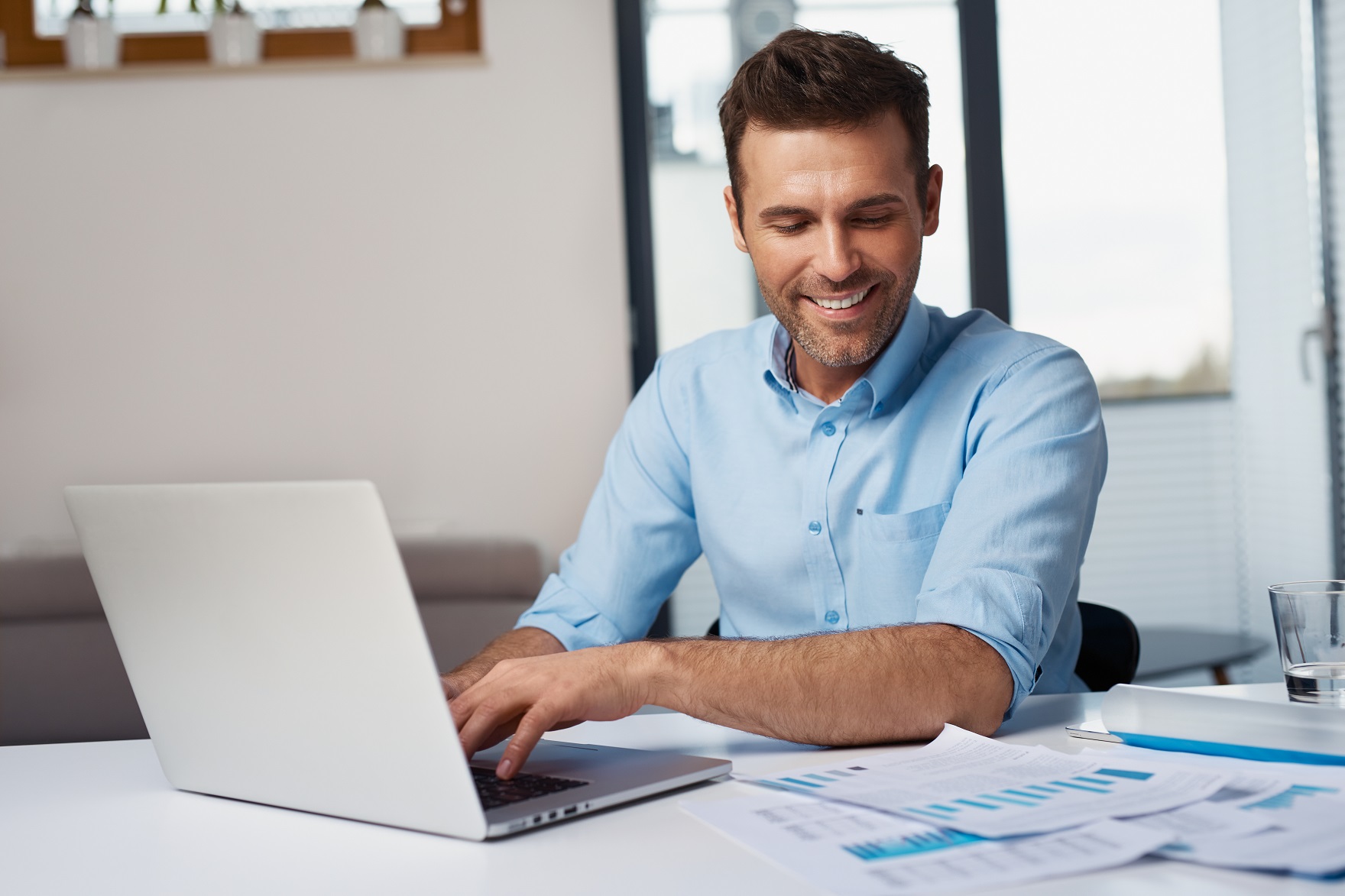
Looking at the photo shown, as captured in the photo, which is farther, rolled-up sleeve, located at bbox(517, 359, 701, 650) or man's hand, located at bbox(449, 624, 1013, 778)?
rolled-up sleeve, located at bbox(517, 359, 701, 650)

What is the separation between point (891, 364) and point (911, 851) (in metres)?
0.82

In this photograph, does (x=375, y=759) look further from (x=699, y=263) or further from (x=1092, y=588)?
(x=1092, y=588)

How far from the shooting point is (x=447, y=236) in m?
3.18

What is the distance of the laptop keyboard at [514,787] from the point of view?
779 millimetres

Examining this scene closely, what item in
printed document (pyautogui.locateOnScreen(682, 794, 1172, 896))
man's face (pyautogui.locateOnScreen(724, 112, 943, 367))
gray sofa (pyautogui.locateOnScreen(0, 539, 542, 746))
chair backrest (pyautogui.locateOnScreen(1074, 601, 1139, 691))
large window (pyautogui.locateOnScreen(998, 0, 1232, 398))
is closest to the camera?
printed document (pyautogui.locateOnScreen(682, 794, 1172, 896))

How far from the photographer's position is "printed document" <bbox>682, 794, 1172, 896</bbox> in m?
0.61

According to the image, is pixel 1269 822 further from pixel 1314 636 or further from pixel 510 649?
pixel 510 649

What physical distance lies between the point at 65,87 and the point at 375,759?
301 centimetres

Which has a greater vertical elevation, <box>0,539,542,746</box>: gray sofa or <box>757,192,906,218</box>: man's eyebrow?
<box>757,192,906,218</box>: man's eyebrow

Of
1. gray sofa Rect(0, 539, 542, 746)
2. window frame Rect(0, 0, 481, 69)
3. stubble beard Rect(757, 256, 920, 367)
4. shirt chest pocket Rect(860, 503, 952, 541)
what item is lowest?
gray sofa Rect(0, 539, 542, 746)

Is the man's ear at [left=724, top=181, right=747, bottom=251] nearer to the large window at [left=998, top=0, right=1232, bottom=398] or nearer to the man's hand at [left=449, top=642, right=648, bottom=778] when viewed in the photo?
the man's hand at [left=449, top=642, right=648, bottom=778]

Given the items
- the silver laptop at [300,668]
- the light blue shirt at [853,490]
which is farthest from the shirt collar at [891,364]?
the silver laptop at [300,668]

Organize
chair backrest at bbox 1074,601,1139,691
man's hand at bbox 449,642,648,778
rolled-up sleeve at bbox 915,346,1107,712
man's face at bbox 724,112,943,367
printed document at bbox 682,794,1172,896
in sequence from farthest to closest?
1. chair backrest at bbox 1074,601,1139,691
2. man's face at bbox 724,112,943,367
3. rolled-up sleeve at bbox 915,346,1107,712
4. man's hand at bbox 449,642,648,778
5. printed document at bbox 682,794,1172,896

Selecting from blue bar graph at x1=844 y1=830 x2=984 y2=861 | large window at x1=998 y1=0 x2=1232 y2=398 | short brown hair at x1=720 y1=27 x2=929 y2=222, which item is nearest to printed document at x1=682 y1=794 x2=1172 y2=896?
blue bar graph at x1=844 y1=830 x2=984 y2=861
